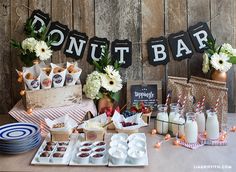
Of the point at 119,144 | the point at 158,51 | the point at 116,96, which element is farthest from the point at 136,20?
the point at 119,144

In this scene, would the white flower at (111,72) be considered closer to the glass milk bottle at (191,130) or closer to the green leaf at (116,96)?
the green leaf at (116,96)

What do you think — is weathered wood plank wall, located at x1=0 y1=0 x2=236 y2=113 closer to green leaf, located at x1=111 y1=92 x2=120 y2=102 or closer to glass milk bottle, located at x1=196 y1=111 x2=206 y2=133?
green leaf, located at x1=111 y1=92 x2=120 y2=102

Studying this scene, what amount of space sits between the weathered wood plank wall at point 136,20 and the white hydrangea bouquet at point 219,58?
0.11 meters

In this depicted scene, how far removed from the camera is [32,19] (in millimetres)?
2342

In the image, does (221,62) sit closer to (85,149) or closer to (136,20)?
(136,20)

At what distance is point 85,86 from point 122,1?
20.6 inches

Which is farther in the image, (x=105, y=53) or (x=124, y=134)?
(x=105, y=53)

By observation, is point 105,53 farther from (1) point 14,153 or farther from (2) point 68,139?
(1) point 14,153

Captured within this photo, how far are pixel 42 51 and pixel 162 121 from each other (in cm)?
76

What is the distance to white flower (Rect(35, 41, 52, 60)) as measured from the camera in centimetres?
222

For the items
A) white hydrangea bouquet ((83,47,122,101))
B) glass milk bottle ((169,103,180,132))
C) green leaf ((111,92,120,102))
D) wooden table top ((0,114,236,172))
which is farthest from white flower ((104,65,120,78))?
wooden table top ((0,114,236,172))

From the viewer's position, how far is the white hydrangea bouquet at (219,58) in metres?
2.16

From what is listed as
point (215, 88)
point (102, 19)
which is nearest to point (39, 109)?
point (102, 19)

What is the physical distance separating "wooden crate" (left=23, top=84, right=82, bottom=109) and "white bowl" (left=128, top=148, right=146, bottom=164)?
0.50 m
